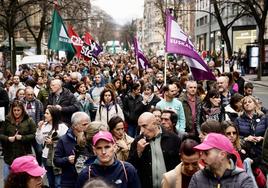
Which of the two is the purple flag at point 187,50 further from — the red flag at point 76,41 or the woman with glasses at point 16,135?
the red flag at point 76,41

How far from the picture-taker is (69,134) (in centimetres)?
601

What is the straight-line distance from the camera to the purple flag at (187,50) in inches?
433

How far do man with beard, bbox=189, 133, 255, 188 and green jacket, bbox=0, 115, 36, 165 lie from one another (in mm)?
4070

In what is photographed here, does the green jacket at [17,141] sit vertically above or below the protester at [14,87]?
below

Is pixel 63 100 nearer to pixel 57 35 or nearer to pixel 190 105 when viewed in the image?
pixel 190 105

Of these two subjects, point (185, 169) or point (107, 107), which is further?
point (107, 107)

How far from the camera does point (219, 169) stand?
12.6 feet

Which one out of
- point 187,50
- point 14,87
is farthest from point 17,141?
point 14,87

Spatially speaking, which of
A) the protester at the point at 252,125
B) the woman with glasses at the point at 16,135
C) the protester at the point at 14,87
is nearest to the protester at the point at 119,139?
the protester at the point at 252,125

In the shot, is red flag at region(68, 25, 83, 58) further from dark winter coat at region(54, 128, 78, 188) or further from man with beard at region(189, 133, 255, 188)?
man with beard at region(189, 133, 255, 188)

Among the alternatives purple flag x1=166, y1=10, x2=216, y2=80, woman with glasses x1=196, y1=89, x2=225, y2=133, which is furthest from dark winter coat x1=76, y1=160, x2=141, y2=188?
purple flag x1=166, y1=10, x2=216, y2=80

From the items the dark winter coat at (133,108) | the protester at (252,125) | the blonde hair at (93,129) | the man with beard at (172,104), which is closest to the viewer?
the blonde hair at (93,129)

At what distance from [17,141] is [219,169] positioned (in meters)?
4.24

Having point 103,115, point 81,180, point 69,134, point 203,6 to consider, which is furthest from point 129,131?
point 203,6
